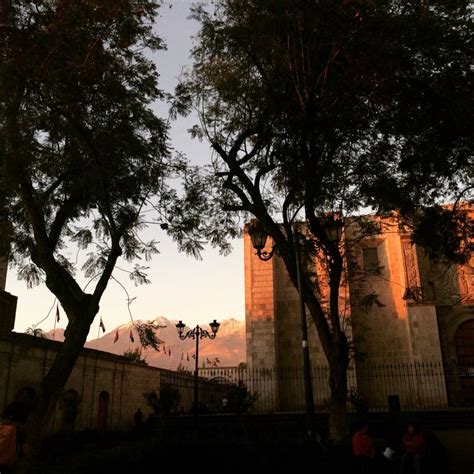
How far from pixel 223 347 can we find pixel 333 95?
18434 centimetres

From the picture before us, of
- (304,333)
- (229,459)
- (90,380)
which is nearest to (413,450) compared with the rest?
(304,333)

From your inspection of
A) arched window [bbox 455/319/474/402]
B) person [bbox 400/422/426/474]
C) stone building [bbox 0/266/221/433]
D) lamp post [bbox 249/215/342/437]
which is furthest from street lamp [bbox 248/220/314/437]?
arched window [bbox 455/319/474/402]

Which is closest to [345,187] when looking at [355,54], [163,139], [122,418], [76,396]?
[355,54]

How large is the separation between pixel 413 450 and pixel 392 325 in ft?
65.8

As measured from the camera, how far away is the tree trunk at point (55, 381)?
27.5ft

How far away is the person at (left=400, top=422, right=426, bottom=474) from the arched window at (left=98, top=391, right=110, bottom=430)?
1574cm

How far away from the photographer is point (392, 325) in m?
28.9

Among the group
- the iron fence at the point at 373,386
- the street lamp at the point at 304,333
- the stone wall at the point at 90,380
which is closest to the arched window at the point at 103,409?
the stone wall at the point at 90,380

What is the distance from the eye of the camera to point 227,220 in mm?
14188

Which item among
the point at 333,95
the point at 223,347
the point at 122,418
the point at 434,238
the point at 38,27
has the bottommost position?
the point at 122,418

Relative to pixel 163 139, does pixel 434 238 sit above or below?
below

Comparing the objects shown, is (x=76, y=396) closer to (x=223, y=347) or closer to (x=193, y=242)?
(x=193, y=242)

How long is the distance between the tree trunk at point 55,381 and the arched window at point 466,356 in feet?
73.6

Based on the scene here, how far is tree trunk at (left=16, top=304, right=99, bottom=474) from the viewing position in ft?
27.5
